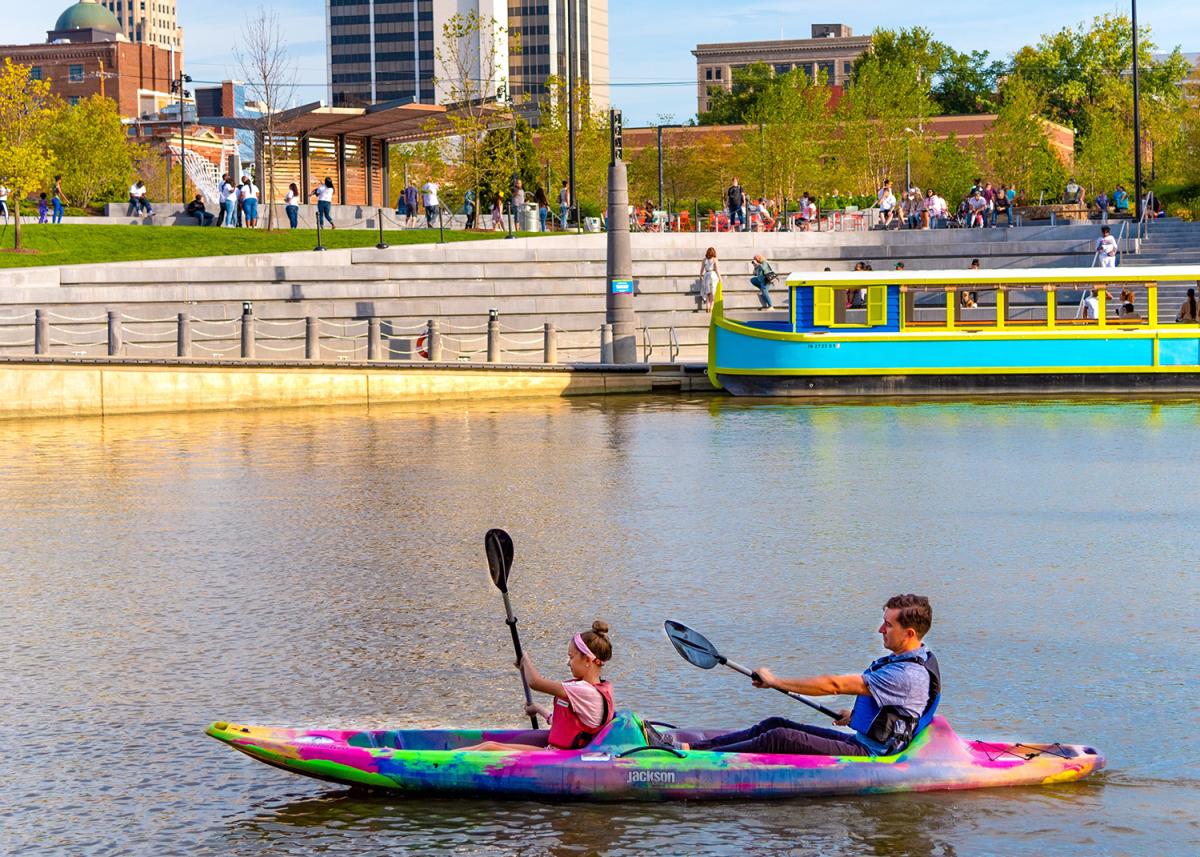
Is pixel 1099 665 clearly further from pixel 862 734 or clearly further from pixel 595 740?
pixel 595 740

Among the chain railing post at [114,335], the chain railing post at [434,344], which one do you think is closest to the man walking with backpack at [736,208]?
the chain railing post at [434,344]

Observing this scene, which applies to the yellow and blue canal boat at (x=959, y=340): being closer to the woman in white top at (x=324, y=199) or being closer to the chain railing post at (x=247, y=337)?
the chain railing post at (x=247, y=337)

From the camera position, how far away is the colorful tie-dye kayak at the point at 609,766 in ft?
26.0

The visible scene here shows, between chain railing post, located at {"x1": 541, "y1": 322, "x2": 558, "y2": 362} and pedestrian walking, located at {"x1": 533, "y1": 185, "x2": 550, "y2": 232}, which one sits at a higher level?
pedestrian walking, located at {"x1": 533, "y1": 185, "x2": 550, "y2": 232}

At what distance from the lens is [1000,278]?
3244cm

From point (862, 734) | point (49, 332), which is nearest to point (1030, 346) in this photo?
point (49, 332)

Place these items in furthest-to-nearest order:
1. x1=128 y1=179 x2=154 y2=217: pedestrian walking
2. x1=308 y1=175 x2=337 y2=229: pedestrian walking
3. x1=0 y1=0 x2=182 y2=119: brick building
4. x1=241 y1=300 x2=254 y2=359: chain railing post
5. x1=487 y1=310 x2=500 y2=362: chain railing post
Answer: x1=0 y1=0 x2=182 y2=119: brick building
x1=128 y1=179 x2=154 y2=217: pedestrian walking
x1=308 y1=175 x2=337 y2=229: pedestrian walking
x1=487 y1=310 x2=500 y2=362: chain railing post
x1=241 y1=300 x2=254 y2=359: chain railing post

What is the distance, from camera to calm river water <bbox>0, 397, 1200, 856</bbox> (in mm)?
7820

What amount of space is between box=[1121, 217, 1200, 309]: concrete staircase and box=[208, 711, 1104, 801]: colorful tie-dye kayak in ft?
106

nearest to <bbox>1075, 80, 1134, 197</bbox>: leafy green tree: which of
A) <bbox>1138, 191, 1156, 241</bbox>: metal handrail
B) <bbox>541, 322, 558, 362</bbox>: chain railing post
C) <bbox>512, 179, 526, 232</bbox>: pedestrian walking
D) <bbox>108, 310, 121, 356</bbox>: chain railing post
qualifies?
<bbox>1138, 191, 1156, 241</bbox>: metal handrail

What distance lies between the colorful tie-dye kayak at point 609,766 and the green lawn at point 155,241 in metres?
31.3

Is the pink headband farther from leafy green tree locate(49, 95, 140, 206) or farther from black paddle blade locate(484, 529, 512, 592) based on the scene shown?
leafy green tree locate(49, 95, 140, 206)

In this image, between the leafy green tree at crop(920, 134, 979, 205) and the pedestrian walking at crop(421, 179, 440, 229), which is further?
the leafy green tree at crop(920, 134, 979, 205)

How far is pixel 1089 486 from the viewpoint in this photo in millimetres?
18938
